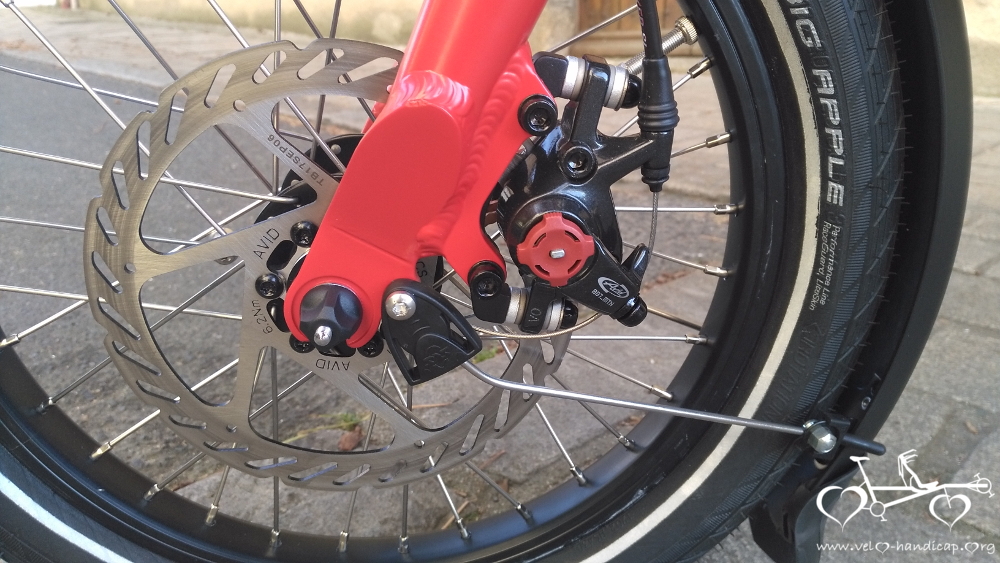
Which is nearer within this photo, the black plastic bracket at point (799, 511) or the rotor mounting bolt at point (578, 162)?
the rotor mounting bolt at point (578, 162)

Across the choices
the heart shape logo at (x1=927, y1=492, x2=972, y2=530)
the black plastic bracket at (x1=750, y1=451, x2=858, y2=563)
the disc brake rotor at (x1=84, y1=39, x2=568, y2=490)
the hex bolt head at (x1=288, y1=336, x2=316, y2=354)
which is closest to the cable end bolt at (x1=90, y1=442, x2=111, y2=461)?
the disc brake rotor at (x1=84, y1=39, x2=568, y2=490)

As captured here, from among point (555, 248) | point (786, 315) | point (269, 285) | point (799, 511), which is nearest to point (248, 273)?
point (269, 285)

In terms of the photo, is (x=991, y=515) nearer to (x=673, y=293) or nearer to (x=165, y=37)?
(x=673, y=293)

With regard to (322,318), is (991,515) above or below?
below

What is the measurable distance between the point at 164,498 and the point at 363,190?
1.60 ft

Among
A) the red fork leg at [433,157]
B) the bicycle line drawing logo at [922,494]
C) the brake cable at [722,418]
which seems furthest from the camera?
the bicycle line drawing logo at [922,494]

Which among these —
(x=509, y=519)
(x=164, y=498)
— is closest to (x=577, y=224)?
(x=509, y=519)

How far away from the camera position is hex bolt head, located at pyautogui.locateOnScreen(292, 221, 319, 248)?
2.30 ft

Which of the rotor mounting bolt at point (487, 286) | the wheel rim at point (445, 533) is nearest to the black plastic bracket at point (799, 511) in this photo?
the wheel rim at point (445, 533)

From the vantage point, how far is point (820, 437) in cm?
77

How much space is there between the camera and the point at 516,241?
690 mm

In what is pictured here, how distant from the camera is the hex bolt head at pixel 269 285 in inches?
28.0

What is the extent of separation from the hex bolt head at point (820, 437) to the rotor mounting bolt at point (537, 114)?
44cm

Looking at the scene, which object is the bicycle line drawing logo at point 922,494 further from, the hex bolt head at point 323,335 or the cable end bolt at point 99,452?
the cable end bolt at point 99,452
